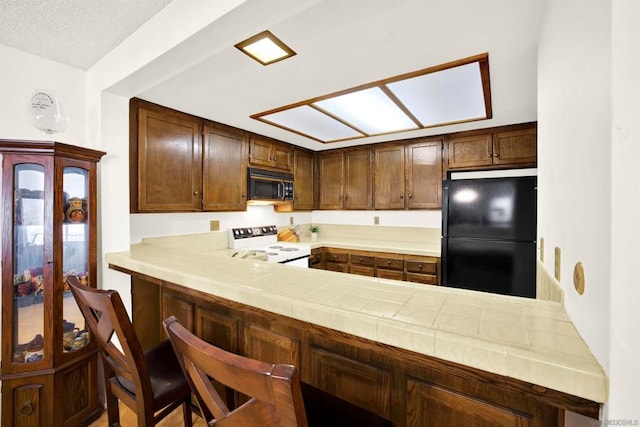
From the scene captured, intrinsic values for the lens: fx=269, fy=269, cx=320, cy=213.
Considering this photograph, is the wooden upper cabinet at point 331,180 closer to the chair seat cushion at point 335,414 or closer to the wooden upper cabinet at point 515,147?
the wooden upper cabinet at point 515,147

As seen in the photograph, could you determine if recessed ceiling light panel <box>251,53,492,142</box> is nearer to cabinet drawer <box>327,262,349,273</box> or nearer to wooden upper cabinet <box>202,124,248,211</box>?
wooden upper cabinet <box>202,124,248,211</box>

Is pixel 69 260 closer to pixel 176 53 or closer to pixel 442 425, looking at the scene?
pixel 176 53

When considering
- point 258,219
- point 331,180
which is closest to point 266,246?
point 258,219

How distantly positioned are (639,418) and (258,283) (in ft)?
3.25

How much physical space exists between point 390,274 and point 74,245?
9.22 feet

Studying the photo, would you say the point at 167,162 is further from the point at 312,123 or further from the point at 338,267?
the point at 338,267

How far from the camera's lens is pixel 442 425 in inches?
31.6

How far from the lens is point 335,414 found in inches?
32.2

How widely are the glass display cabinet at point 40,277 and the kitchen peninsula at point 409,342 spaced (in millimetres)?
669

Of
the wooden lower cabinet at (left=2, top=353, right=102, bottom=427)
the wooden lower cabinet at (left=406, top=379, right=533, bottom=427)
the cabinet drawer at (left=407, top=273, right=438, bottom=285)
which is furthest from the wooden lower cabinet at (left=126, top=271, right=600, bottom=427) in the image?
the cabinet drawer at (left=407, top=273, right=438, bottom=285)

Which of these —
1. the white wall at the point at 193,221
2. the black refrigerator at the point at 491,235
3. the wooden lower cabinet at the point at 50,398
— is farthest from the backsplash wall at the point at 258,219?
the wooden lower cabinet at the point at 50,398

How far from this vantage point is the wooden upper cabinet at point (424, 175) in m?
3.09

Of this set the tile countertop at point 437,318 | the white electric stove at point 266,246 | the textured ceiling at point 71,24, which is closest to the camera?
the tile countertop at point 437,318

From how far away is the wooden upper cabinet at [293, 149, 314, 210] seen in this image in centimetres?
361
